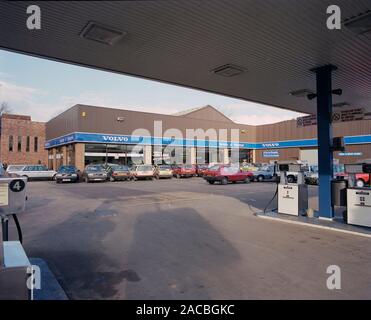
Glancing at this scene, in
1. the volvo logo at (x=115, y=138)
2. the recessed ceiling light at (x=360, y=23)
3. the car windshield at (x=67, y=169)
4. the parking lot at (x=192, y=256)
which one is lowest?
the parking lot at (x=192, y=256)

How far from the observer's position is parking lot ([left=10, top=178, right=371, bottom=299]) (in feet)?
14.4

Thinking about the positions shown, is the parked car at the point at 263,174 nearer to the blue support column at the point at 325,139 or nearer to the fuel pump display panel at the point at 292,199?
the fuel pump display panel at the point at 292,199

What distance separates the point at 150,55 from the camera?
8.44 metres

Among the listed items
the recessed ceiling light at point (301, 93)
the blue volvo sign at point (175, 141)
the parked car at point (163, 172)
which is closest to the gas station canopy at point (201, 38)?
the recessed ceiling light at point (301, 93)

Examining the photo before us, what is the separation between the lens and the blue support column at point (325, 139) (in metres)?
9.25

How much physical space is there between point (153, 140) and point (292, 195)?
2864cm

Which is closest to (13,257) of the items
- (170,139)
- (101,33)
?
(101,33)

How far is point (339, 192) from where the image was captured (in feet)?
29.5

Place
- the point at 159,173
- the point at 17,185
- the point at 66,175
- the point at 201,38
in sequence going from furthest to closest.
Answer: the point at 159,173
the point at 66,175
the point at 201,38
the point at 17,185

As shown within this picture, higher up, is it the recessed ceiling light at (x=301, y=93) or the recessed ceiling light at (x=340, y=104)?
the recessed ceiling light at (x=301, y=93)

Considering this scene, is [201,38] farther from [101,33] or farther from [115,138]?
[115,138]

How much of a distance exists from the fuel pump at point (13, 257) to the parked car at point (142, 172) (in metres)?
27.7

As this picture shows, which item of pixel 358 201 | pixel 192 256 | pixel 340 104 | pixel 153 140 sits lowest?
pixel 192 256

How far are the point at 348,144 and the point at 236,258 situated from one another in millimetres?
37149
